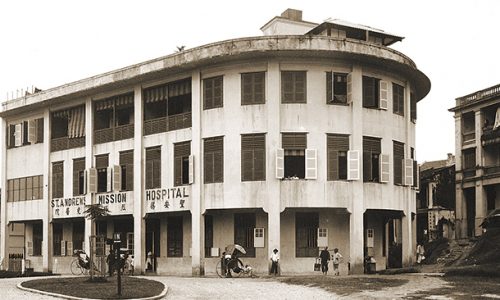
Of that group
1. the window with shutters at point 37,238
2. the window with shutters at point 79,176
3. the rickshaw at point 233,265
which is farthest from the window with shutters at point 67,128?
the rickshaw at point 233,265

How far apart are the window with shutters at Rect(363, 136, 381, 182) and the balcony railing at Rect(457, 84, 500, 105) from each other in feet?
72.8

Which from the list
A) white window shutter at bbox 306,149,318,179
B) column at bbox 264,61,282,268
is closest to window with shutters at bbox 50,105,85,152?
column at bbox 264,61,282,268

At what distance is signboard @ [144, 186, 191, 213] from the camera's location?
3725cm

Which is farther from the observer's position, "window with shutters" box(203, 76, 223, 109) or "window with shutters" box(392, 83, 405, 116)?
"window with shutters" box(392, 83, 405, 116)

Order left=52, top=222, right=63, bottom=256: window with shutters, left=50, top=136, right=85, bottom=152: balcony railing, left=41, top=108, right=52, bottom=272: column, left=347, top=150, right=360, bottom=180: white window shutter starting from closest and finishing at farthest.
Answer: left=347, top=150, right=360, bottom=180: white window shutter, left=50, top=136, right=85, bottom=152: balcony railing, left=41, top=108, right=52, bottom=272: column, left=52, top=222, right=63, bottom=256: window with shutters

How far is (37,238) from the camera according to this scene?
49125 mm

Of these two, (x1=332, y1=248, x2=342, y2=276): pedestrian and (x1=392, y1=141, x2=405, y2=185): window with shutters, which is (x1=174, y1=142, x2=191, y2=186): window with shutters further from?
(x1=392, y1=141, x2=405, y2=185): window with shutters

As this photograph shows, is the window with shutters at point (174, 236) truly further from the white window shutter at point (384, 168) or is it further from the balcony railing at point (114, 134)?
the white window shutter at point (384, 168)

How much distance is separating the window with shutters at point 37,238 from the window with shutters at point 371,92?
2338 cm

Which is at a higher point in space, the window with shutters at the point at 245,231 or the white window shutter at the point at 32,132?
A: the white window shutter at the point at 32,132

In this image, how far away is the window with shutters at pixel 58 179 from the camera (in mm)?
44969

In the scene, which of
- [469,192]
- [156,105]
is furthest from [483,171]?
[156,105]

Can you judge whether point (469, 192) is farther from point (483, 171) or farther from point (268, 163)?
point (268, 163)

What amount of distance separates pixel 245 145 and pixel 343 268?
23.6 feet
